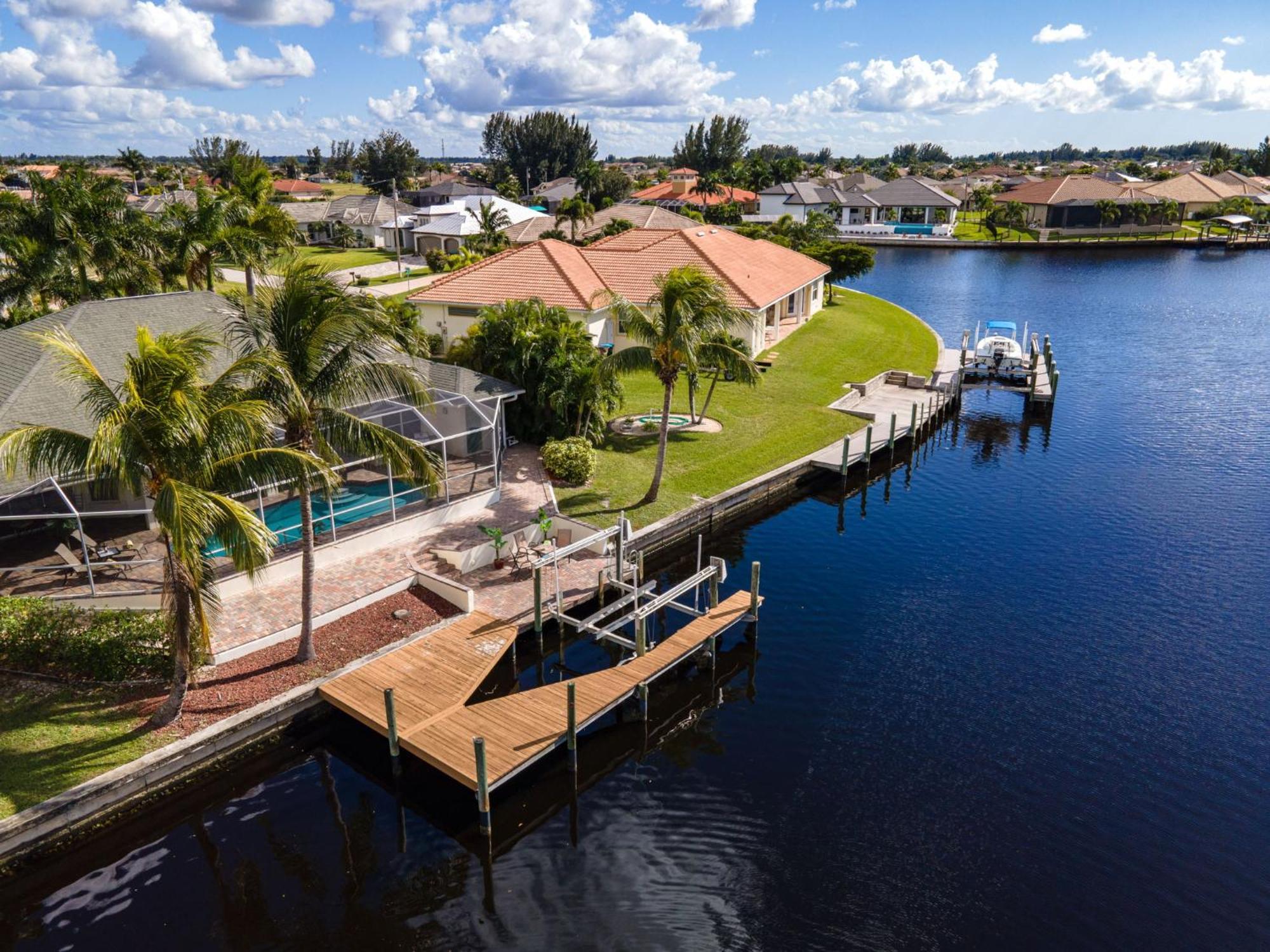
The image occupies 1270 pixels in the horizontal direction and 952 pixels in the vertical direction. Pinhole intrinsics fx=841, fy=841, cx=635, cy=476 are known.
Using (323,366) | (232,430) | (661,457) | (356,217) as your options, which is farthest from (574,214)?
(232,430)

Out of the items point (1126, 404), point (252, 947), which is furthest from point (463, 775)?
point (1126, 404)

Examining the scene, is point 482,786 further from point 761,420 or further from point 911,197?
point 911,197

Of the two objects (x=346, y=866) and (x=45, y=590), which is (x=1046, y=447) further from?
(x=45, y=590)

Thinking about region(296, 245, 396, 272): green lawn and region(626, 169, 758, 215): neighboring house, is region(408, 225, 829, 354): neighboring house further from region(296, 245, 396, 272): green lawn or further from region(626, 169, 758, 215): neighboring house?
region(626, 169, 758, 215): neighboring house

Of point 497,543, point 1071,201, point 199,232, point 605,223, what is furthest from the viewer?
point 1071,201

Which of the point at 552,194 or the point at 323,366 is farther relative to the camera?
the point at 552,194

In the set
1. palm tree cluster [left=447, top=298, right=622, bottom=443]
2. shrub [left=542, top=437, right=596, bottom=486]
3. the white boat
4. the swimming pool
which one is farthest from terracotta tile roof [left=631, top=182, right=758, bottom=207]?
the swimming pool

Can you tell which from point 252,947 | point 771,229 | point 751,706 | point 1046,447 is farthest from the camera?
point 771,229
